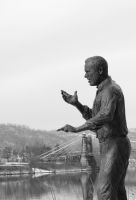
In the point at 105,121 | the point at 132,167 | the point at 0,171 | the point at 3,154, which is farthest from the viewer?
the point at 3,154

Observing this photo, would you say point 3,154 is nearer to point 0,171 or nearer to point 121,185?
point 0,171

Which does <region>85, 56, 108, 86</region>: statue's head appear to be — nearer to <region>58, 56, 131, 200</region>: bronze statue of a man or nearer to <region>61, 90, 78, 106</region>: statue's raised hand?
<region>58, 56, 131, 200</region>: bronze statue of a man

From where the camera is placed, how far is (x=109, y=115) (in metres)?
5.55

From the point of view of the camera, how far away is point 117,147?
18.5ft

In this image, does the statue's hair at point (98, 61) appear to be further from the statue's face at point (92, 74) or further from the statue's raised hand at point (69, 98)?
the statue's raised hand at point (69, 98)

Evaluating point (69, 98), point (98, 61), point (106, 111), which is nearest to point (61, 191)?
point (69, 98)

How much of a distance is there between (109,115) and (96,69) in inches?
25.6

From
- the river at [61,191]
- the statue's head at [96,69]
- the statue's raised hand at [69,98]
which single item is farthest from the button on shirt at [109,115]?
the river at [61,191]

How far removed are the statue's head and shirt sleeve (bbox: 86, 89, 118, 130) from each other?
313 mm

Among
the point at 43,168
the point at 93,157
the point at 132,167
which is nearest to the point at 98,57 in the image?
the point at 93,157

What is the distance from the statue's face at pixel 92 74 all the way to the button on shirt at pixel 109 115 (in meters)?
0.17

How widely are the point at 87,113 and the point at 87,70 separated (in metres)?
0.60

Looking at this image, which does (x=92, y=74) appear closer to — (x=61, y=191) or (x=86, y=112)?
(x=86, y=112)

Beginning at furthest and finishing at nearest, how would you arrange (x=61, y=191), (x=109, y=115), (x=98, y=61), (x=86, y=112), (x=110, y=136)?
(x=61, y=191) < (x=86, y=112) < (x=98, y=61) < (x=110, y=136) < (x=109, y=115)
